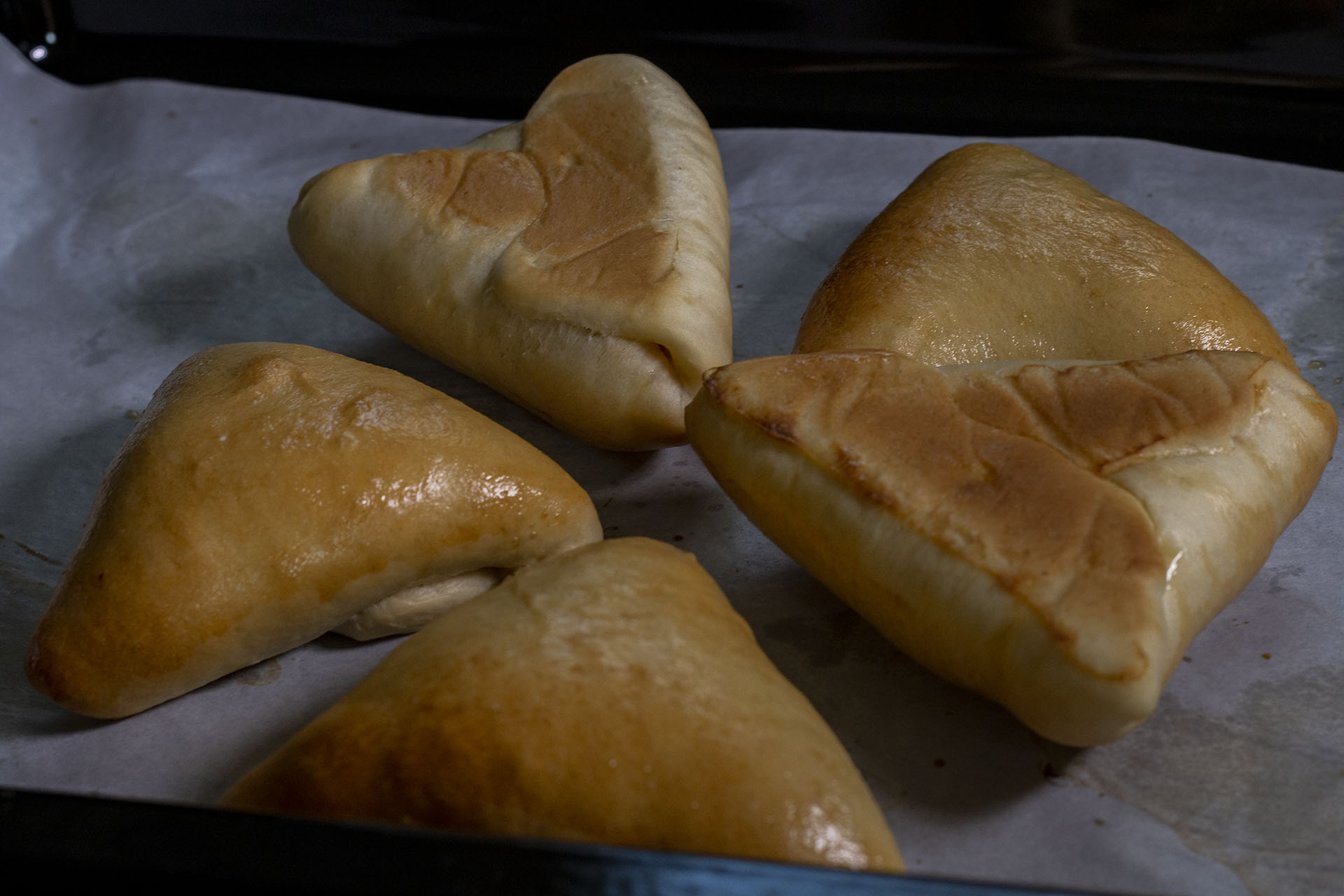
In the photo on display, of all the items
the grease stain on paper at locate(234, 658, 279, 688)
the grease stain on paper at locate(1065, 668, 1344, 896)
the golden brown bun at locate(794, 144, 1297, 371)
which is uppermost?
the golden brown bun at locate(794, 144, 1297, 371)

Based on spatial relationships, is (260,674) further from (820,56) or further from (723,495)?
(820,56)

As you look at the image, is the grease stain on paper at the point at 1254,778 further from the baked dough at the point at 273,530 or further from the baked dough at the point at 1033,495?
the baked dough at the point at 273,530

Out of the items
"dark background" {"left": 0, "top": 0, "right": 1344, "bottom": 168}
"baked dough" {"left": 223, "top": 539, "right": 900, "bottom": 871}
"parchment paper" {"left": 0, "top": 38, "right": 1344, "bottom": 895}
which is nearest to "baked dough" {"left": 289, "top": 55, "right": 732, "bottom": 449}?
"parchment paper" {"left": 0, "top": 38, "right": 1344, "bottom": 895}

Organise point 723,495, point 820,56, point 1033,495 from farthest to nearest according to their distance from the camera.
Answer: point 820,56, point 723,495, point 1033,495

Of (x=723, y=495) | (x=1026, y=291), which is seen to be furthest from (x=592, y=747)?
(x=1026, y=291)

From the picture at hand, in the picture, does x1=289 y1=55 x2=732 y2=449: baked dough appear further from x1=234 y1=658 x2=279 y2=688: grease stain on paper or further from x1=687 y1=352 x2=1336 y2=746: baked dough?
x1=234 y1=658 x2=279 y2=688: grease stain on paper

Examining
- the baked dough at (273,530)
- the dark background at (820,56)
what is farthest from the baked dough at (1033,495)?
the dark background at (820,56)
